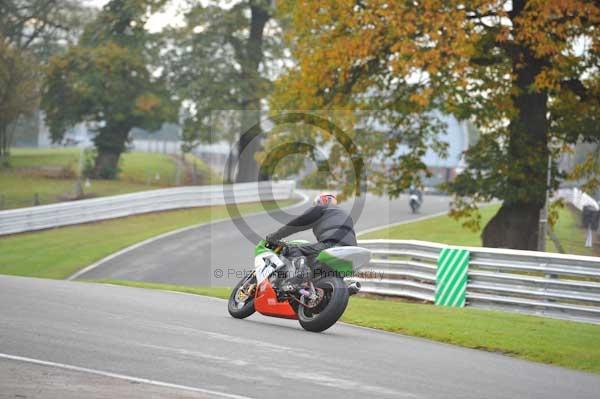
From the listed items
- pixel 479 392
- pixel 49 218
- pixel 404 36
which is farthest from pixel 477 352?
pixel 49 218

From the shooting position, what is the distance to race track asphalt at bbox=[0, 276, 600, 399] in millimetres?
6660

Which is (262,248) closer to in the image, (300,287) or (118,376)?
(300,287)

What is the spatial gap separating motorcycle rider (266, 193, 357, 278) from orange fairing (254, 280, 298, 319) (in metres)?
0.66

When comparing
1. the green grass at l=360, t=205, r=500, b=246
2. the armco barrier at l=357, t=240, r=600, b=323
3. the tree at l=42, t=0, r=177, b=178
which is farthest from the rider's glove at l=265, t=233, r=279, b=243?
the tree at l=42, t=0, r=177, b=178

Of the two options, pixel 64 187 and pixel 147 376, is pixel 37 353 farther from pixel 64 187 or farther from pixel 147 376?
pixel 64 187

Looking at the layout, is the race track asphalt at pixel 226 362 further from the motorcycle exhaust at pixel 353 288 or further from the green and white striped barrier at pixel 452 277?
the green and white striped barrier at pixel 452 277

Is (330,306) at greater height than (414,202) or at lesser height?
lesser

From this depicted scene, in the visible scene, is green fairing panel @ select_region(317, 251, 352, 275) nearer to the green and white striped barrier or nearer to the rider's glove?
the rider's glove

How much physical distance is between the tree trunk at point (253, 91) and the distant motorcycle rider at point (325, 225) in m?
35.9

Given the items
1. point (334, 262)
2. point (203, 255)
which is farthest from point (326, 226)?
point (203, 255)

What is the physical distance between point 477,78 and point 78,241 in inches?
594

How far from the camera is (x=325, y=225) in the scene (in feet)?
36.4

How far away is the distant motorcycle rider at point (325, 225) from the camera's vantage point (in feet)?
36.2

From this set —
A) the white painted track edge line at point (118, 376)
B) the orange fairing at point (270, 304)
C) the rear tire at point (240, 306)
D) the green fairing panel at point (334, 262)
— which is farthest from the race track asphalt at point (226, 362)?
the green fairing panel at point (334, 262)
